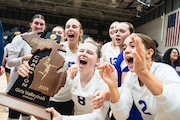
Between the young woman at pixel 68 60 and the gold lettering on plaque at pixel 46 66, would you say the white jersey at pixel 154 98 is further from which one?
the young woman at pixel 68 60

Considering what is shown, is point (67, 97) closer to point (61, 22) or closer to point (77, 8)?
point (77, 8)

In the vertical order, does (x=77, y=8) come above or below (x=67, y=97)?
above

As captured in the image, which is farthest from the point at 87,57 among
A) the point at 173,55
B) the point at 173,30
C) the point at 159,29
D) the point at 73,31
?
the point at 159,29

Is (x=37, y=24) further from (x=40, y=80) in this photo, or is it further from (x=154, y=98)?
(x=154, y=98)

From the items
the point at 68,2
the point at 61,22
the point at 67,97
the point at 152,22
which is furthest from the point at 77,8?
the point at 67,97

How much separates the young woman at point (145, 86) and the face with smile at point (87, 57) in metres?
0.33

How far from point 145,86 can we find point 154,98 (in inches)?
5.2

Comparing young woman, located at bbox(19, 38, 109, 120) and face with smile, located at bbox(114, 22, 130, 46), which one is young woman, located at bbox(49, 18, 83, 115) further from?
face with smile, located at bbox(114, 22, 130, 46)

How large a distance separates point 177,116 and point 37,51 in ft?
3.26

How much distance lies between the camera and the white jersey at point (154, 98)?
3.75 ft

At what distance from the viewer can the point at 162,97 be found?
3.67 ft

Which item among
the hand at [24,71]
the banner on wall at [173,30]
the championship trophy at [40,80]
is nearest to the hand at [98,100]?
the championship trophy at [40,80]

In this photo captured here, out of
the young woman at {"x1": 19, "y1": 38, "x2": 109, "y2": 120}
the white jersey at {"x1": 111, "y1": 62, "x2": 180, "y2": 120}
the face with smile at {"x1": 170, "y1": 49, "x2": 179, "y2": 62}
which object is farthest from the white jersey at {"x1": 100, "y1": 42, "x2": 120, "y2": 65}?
the face with smile at {"x1": 170, "y1": 49, "x2": 179, "y2": 62}

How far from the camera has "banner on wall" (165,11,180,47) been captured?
31.0ft
